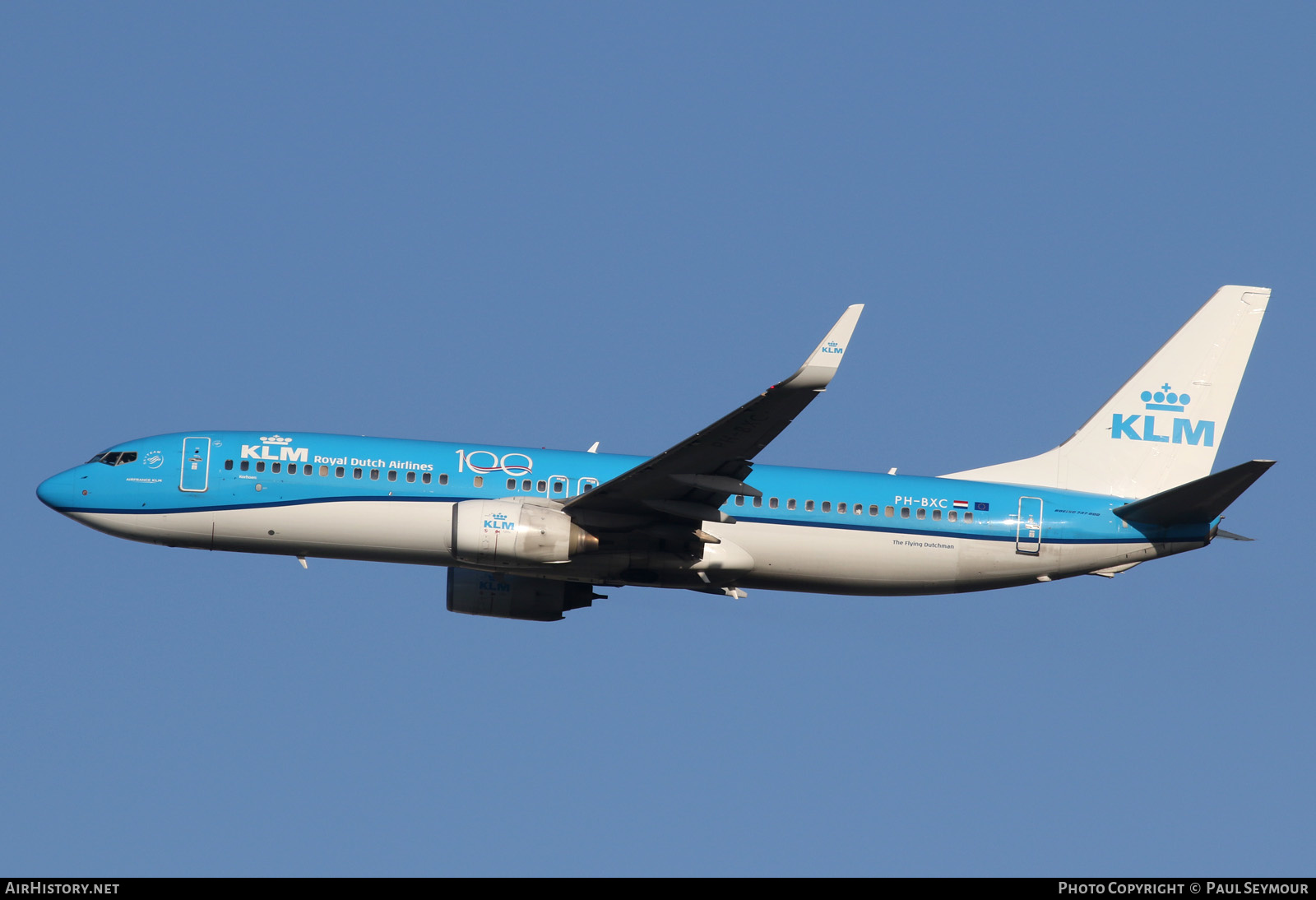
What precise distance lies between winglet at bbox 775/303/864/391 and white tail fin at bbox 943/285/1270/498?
1016 cm

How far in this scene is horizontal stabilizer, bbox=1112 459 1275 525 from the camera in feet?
124

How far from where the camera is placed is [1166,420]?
44.1m

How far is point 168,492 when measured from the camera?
4006 centimetres

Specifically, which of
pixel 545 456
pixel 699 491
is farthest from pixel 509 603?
pixel 699 491

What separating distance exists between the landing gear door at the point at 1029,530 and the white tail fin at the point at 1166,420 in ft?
5.09

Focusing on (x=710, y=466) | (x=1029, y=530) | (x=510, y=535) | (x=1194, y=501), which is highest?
(x=710, y=466)

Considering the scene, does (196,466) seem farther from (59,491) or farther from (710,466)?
(710,466)

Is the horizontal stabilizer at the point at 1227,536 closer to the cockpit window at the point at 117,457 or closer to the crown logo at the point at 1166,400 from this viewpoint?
the crown logo at the point at 1166,400

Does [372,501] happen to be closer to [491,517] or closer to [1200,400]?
[491,517]

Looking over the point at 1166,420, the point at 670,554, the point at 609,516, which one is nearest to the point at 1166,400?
the point at 1166,420

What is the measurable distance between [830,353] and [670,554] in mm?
8455

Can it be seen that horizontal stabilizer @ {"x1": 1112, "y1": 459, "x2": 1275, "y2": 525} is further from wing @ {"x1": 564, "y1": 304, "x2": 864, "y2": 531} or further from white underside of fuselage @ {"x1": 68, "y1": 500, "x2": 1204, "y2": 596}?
wing @ {"x1": 564, "y1": 304, "x2": 864, "y2": 531}
